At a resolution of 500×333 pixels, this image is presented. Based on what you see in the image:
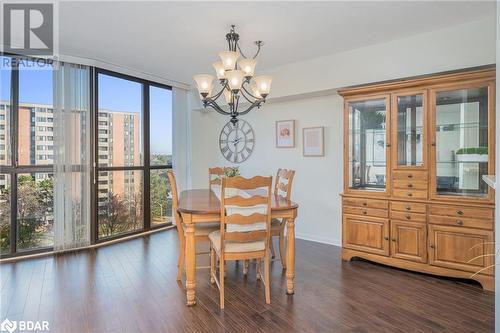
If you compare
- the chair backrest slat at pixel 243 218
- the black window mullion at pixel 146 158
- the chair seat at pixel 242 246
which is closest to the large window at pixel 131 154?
the black window mullion at pixel 146 158

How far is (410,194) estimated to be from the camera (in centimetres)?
319

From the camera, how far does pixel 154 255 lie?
12.4 ft

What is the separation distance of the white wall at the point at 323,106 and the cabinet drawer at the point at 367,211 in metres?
0.66

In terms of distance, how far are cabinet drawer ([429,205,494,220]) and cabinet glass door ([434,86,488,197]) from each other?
16 centimetres

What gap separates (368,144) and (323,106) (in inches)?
41.4

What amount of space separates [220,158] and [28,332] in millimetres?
4038

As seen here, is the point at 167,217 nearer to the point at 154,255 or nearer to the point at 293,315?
the point at 154,255

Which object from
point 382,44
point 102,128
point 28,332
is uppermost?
point 382,44

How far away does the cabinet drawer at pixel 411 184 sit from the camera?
10.2 feet

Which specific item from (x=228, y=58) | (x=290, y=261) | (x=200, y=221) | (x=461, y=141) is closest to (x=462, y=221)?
(x=461, y=141)

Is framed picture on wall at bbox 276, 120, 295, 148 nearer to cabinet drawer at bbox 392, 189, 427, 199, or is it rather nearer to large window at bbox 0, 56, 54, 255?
cabinet drawer at bbox 392, 189, 427, 199

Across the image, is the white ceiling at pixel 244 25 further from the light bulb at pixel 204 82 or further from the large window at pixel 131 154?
the large window at pixel 131 154

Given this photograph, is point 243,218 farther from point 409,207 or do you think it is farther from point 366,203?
point 409,207

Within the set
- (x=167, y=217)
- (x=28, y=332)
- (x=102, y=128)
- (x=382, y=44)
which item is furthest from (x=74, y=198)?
(x=382, y=44)
